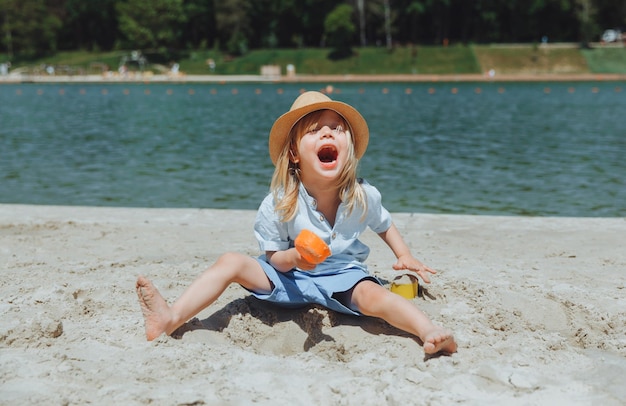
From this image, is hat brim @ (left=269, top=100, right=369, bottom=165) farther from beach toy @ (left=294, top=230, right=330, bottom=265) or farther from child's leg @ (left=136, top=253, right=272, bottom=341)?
beach toy @ (left=294, top=230, right=330, bottom=265)

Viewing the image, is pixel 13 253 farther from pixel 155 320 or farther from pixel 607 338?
pixel 607 338

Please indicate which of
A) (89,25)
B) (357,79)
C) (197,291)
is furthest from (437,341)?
(89,25)

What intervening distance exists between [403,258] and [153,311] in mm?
1346

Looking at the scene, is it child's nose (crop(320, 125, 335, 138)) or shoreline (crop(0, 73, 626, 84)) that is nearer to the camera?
child's nose (crop(320, 125, 335, 138))

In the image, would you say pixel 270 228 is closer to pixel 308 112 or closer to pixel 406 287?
pixel 308 112

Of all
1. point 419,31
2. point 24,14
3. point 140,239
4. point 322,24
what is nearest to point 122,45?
point 24,14

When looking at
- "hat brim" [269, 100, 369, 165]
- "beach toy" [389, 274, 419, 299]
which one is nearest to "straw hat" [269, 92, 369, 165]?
"hat brim" [269, 100, 369, 165]

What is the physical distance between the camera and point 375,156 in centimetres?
1468

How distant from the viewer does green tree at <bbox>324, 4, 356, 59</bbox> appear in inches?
2445

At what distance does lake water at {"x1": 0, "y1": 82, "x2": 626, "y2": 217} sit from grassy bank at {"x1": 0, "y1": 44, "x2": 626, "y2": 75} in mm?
28687

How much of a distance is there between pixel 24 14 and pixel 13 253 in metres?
69.9

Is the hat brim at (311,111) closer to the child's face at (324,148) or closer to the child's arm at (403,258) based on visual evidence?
the child's face at (324,148)

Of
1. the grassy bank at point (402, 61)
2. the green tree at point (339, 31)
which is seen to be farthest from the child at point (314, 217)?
the green tree at point (339, 31)

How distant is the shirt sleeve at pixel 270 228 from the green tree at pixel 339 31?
2336 inches
